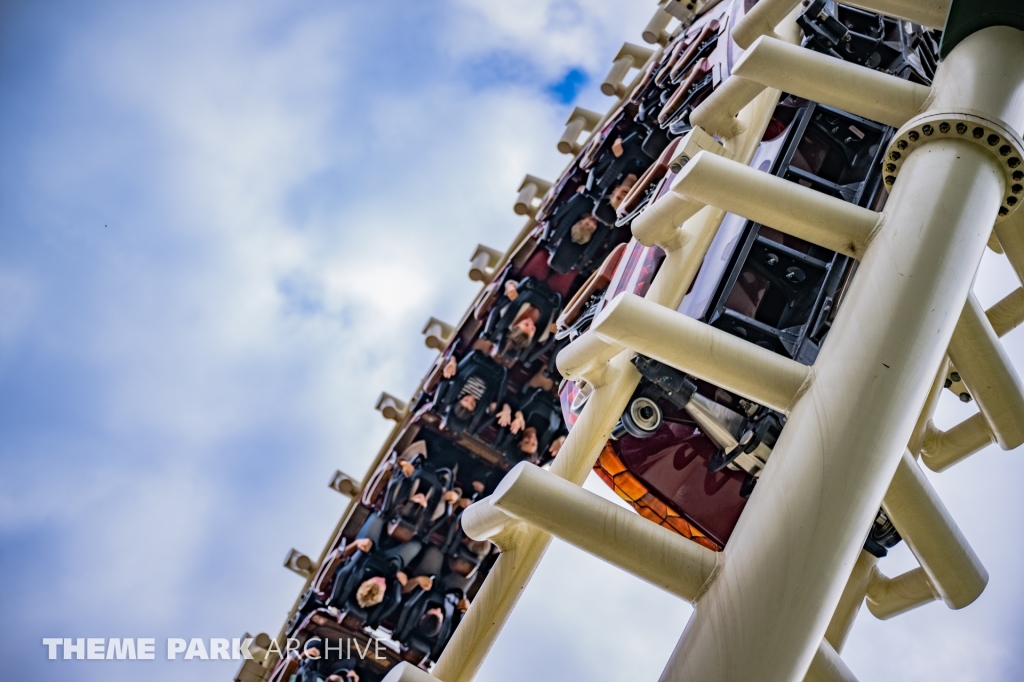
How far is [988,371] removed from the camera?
141 inches

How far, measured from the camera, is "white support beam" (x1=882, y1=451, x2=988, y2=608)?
10.4 feet

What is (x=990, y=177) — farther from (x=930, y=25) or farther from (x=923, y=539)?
(x=923, y=539)

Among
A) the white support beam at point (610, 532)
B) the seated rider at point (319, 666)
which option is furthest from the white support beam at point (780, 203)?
the seated rider at point (319, 666)

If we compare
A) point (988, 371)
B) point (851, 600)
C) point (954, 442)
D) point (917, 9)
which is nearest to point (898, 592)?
point (851, 600)

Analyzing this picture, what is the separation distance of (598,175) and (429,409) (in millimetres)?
2385

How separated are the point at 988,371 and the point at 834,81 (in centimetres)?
115

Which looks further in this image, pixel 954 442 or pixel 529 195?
pixel 529 195

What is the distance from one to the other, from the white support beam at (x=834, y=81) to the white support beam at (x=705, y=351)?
1014mm

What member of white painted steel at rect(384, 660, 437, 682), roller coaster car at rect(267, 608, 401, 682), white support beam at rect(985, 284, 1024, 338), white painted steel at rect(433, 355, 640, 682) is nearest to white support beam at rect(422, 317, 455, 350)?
roller coaster car at rect(267, 608, 401, 682)

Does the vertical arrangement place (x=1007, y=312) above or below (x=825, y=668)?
above

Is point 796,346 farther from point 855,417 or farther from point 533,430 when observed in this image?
point 533,430

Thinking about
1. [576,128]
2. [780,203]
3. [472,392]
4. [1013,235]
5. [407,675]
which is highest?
[576,128]

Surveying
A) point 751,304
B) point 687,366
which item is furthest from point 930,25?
point 687,366

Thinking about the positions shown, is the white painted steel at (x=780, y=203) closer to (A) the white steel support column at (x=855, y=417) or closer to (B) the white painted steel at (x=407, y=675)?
(A) the white steel support column at (x=855, y=417)
